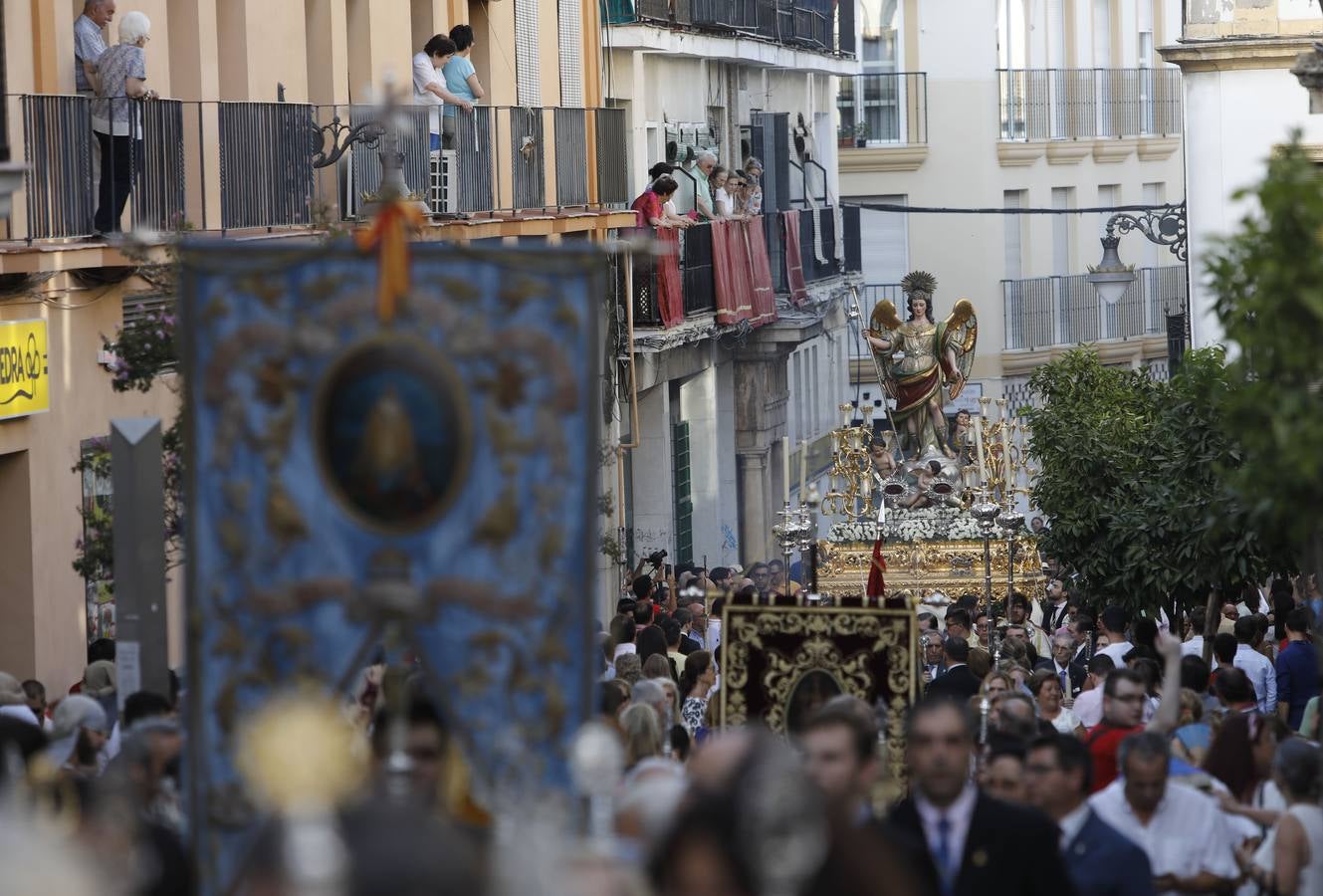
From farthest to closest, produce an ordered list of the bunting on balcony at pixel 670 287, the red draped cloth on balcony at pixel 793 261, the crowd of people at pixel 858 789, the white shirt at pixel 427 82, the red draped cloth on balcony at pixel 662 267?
the red draped cloth on balcony at pixel 793 261 < the bunting on balcony at pixel 670 287 < the red draped cloth on balcony at pixel 662 267 < the white shirt at pixel 427 82 < the crowd of people at pixel 858 789

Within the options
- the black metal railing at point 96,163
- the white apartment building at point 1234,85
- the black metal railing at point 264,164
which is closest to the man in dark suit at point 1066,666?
the black metal railing at point 96,163

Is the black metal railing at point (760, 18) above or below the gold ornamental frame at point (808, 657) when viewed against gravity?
above

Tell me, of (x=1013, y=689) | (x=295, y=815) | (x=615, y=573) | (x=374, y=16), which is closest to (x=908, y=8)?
(x=615, y=573)

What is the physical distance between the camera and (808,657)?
11047 mm

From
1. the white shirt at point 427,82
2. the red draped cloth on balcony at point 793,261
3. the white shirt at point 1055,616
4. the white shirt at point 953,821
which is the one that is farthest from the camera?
the red draped cloth on balcony at point 793,261

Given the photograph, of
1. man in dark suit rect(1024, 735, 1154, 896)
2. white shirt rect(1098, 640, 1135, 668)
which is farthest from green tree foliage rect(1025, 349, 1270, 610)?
man in dark suit rect(1024, 735, 1154, 896)

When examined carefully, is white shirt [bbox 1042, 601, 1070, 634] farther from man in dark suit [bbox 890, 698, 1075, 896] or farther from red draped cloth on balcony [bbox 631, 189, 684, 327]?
man in dark suit [bbox 890, 698, 1075, 896]

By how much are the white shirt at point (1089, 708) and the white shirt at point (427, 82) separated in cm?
1025

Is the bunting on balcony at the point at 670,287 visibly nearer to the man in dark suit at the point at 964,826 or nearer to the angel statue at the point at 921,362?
the angel statue at the point at 921,362

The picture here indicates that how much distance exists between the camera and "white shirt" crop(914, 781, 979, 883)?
715 centimetres

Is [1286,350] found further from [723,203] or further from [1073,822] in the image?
[723,203]

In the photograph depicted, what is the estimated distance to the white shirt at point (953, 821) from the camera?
282 inches

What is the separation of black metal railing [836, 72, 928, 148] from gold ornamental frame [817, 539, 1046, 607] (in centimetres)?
2193

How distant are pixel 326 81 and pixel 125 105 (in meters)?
5.34
